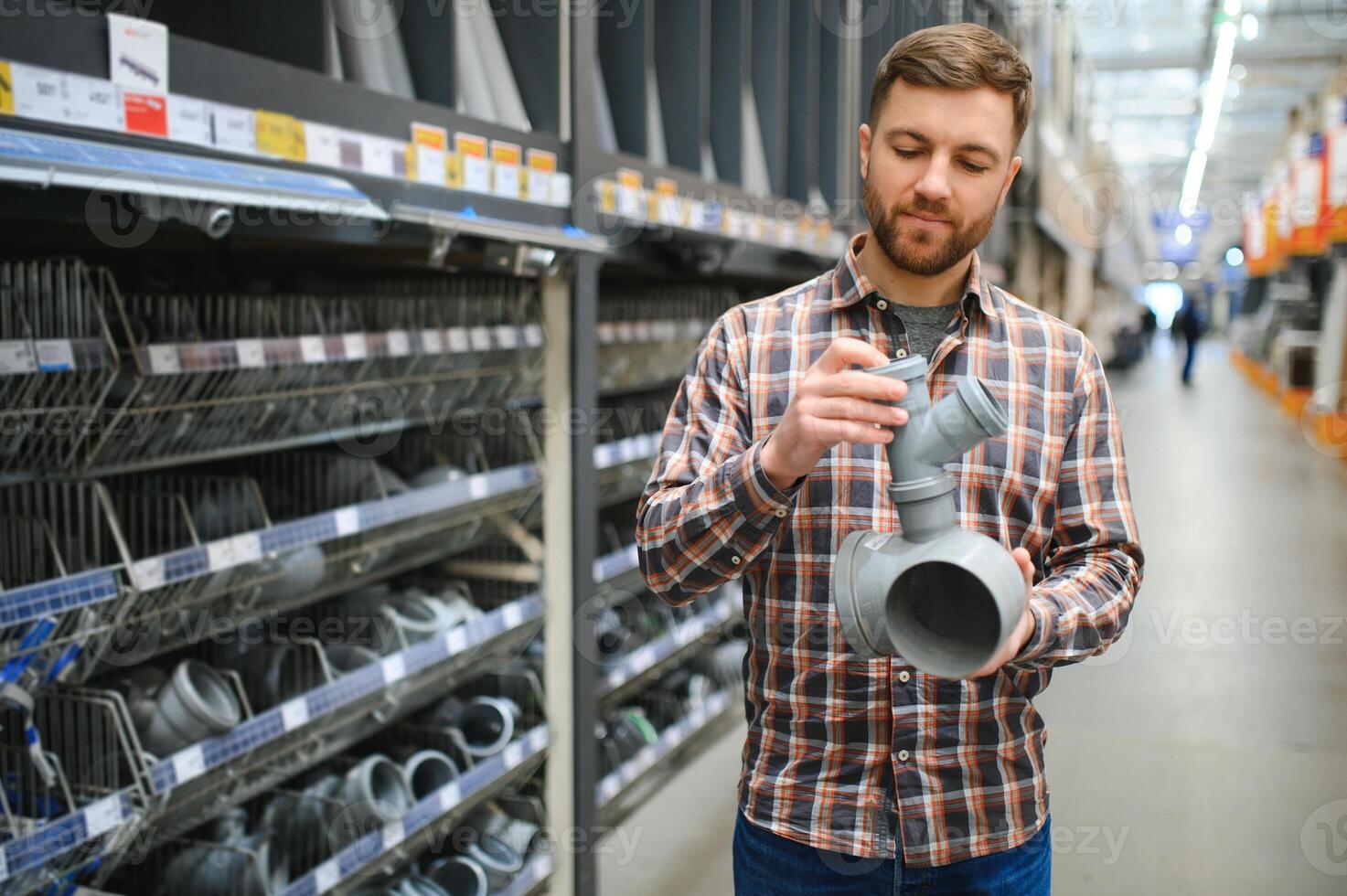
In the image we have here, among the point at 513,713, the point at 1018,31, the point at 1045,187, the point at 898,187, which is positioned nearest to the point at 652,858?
the point at 513,713

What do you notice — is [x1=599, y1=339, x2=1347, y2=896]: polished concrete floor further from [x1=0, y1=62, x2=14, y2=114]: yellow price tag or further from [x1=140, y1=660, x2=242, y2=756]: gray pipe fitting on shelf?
[x1=0, y1=62, x2=14, y2=114]: yellow price tag

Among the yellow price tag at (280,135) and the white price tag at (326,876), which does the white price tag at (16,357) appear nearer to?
the yellow price tag at (280,135)

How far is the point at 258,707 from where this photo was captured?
89.1 inches

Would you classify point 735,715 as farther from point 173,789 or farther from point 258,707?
point 173,789

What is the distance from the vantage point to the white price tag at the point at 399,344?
7.52ft

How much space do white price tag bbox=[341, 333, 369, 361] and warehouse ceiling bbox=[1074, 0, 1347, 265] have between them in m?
5.22

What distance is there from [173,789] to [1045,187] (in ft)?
30.4

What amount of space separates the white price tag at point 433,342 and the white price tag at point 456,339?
0.05ft

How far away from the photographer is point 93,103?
149cm

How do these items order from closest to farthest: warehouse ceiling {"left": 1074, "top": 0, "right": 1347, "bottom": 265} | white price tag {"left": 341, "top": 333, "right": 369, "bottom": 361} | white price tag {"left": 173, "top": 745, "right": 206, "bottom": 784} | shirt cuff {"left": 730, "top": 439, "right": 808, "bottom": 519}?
shirt cuff {"left": 730, "top": 439, "right": 808, "bottom": 519} < white price tag {"left": 173, "top": 745, "right": 206, "bottom": 784} < white price tag {"left": 341, "top": 333, "right": 369, "bottom": 361} < warehouse ceiling {"left": 1074, "top": 0, "right": 1347, "bottom": 265}

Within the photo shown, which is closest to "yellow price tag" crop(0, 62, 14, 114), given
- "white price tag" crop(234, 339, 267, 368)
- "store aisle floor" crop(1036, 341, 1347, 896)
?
"white price tag" crop(234, 339, 267, 368)

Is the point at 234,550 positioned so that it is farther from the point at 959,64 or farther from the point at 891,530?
the point at 959,64

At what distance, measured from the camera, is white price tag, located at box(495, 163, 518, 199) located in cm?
241

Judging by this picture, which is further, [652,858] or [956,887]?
[652,858]
